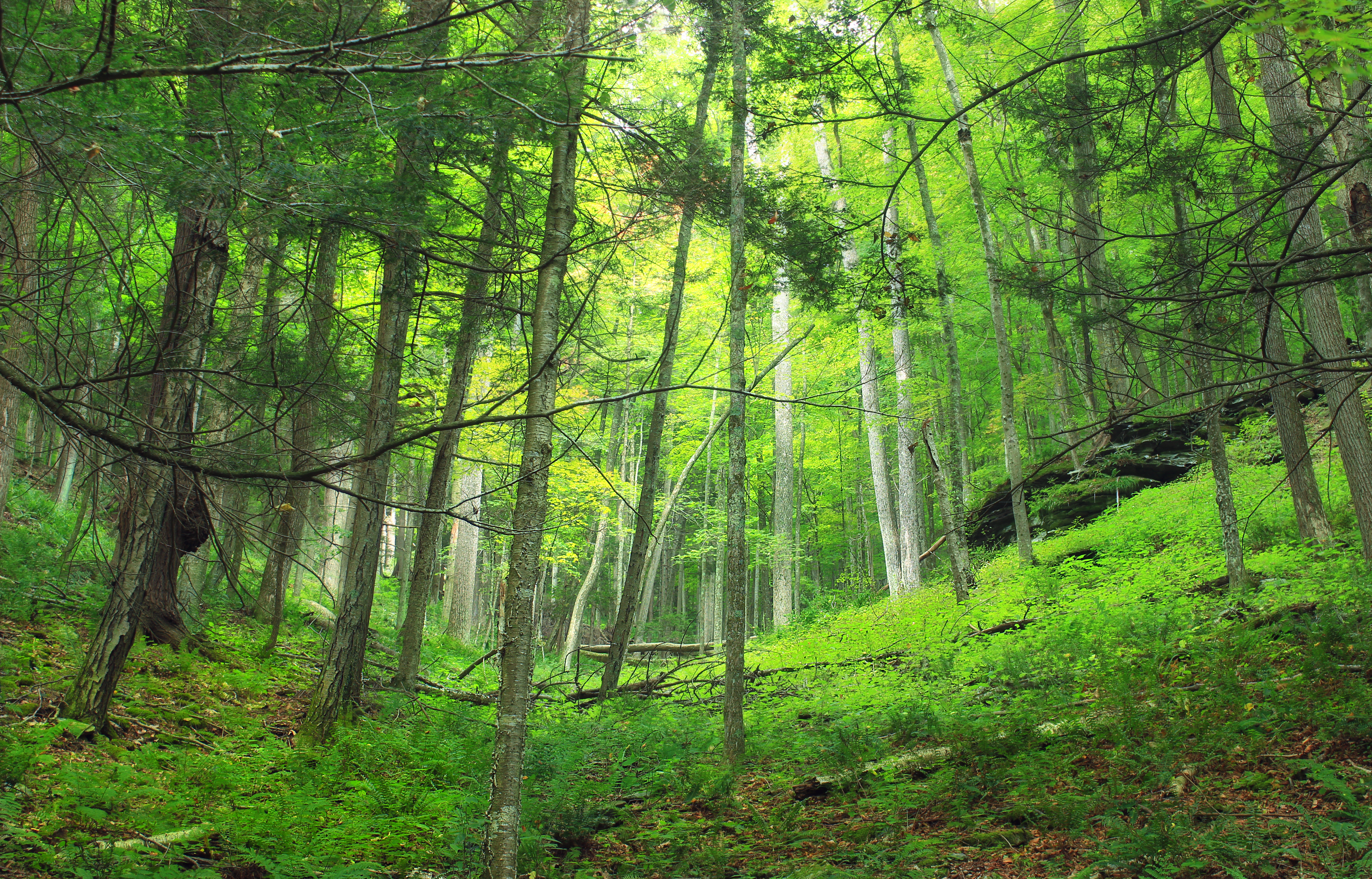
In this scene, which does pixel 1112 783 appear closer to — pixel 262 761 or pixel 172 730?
pixel 262 761

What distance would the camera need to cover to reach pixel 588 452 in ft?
24.1

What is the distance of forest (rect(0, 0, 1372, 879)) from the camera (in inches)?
126

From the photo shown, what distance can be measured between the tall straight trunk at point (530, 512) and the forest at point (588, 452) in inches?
1.1

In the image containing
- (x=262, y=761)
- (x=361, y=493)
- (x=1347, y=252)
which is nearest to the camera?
(x=1347, y=252)

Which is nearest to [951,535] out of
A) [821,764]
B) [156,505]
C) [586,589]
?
→ [821,764]

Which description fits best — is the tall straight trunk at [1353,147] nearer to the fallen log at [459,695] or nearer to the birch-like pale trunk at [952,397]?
the birch-like pale trunk at [952,397]

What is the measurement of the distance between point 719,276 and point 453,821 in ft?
45.5

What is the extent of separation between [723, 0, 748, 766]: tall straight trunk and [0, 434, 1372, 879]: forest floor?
487 mm

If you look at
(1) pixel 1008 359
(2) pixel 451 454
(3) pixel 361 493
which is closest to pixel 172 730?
(3) pixel 361 493

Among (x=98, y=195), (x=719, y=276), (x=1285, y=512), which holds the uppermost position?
(x=719, y=276)

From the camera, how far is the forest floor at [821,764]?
12.6 feet

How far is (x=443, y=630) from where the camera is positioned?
696 inches

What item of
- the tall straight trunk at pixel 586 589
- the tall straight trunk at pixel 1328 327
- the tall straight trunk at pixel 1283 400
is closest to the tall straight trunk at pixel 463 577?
the tall straight trunk at pixel 586 589

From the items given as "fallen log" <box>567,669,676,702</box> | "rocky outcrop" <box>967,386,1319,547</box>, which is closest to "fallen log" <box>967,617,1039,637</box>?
"rocky outcrop" <box>967,386,1319,547</box>
